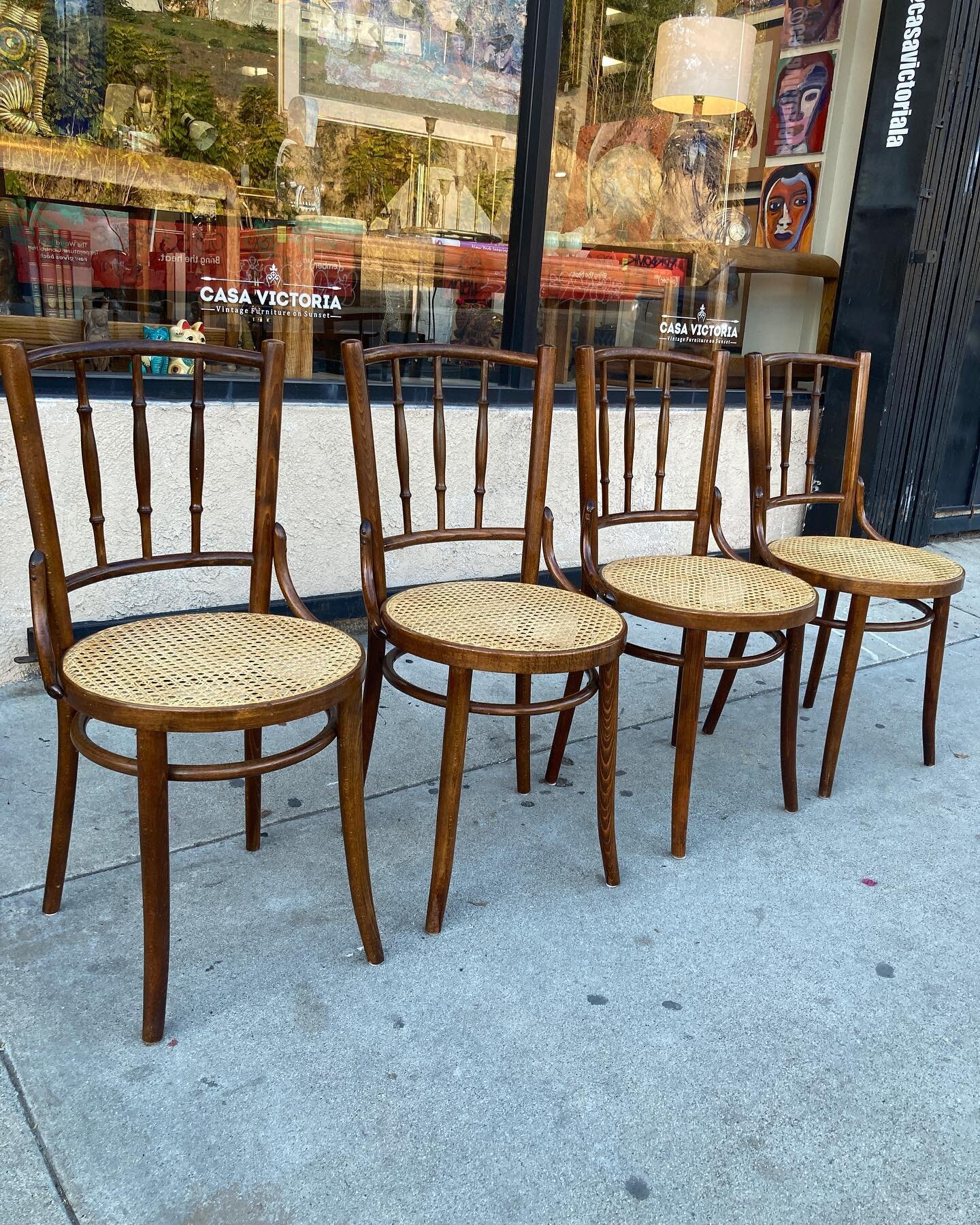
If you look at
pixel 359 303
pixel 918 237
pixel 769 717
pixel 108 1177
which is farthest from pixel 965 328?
pixel 108 1177

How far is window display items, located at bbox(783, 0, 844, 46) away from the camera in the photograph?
13.3 ft

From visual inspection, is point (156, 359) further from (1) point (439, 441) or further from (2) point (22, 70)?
(1) point (439, 441)

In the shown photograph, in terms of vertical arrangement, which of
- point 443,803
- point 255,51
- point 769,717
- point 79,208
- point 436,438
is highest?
point 255,51

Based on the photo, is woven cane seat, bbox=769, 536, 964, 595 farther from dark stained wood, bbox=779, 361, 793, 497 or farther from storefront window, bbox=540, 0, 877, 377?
storefront window, bbox=540, 0, 877, 377

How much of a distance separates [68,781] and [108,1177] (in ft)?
2.12

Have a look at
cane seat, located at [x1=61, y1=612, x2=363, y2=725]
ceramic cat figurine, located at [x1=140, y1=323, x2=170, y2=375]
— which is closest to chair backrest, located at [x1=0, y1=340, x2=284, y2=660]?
cane seat, located at [x1=61, y1=612, x2=363, y2=725]

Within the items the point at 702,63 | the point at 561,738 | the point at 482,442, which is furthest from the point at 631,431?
the point at 702,63

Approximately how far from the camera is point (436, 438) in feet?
6.98

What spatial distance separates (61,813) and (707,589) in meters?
1.38

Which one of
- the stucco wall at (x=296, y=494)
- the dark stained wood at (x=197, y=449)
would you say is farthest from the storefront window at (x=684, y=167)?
the dark stained wood at (x=197, y=449)

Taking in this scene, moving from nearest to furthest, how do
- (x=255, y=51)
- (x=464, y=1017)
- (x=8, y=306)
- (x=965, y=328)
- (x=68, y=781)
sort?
(x=464, y=1017) → (x=68, y=781) → (x=8, y=306) → (x=255, y=51) → (x=965, y=328)

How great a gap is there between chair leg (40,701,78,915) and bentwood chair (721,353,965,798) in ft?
5.59

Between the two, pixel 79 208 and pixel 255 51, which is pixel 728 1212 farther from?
pixel 255 51

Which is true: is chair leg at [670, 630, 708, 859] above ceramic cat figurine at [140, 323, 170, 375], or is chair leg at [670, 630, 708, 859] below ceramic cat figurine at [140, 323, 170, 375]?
below
